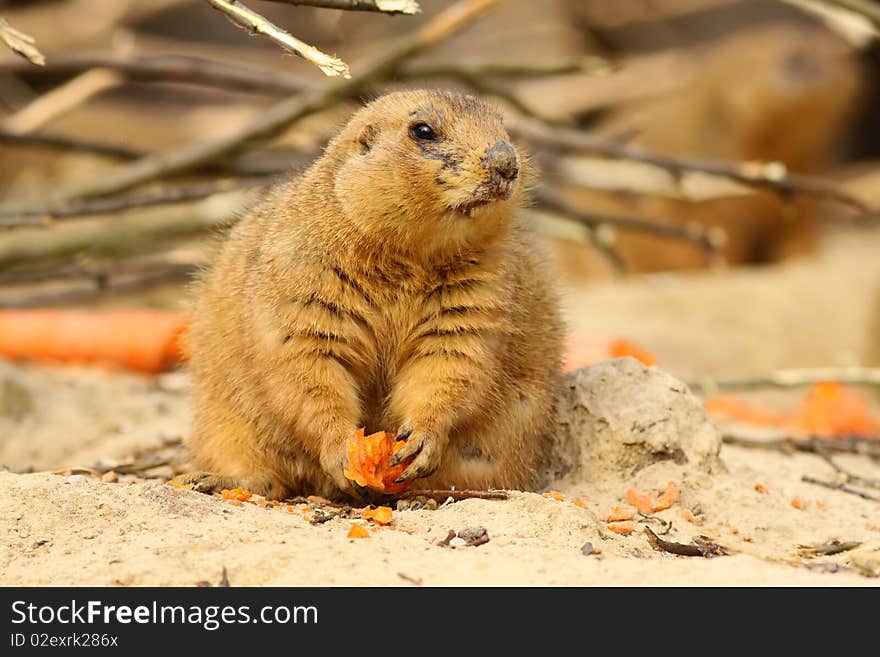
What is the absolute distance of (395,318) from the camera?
3674 millimetres

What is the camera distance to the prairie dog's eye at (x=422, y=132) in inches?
144

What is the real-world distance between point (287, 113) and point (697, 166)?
7.13ft

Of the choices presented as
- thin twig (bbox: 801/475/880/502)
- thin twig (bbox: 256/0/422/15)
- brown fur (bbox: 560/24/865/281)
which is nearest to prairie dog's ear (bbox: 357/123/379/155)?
thin twig (bbox: 256/0/422/15)

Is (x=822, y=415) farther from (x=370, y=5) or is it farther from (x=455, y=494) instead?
(x=370, y=5)

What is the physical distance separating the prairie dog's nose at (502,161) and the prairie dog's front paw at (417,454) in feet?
2.74

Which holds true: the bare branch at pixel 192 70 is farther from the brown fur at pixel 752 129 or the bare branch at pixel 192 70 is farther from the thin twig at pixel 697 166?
the brown fur at pixel 752 129

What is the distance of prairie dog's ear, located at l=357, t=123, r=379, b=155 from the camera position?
3.86 m

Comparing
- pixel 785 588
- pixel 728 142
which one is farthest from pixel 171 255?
pixel 728 142

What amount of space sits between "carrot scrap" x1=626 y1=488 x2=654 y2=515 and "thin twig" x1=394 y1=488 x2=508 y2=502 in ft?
1.84

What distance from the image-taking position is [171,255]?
651 centimetres

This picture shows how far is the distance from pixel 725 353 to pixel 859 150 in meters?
8.11
